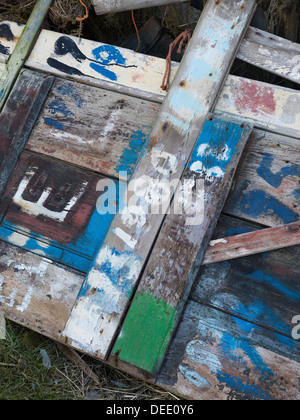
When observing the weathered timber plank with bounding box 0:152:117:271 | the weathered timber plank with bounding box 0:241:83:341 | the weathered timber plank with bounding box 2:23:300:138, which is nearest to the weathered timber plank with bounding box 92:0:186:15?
the weathered timber plank with bounding box 2:23:300:138

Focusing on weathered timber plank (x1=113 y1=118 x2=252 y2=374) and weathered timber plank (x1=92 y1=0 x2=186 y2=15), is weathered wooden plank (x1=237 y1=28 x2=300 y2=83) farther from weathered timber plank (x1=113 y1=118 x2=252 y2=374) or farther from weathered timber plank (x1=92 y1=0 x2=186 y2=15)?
weathered timber plank (x1=92 y1=0 x2=186 y2=15)

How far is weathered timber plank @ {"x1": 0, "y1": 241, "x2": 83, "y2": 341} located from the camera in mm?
2012

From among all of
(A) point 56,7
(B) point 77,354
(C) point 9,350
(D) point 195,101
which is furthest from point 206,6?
(C) point 9,350

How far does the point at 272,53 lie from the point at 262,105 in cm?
29

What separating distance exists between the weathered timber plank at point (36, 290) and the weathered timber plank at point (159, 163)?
0.31 ft

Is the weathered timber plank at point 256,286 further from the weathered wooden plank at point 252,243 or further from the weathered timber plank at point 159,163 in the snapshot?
the weathered timber plank at point 159,163

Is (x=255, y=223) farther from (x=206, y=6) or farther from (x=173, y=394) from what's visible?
(x=206, y=6)

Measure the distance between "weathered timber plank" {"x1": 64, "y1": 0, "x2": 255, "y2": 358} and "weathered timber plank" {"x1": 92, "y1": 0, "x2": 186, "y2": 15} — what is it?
305 mm

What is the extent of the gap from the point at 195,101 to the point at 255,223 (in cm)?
71

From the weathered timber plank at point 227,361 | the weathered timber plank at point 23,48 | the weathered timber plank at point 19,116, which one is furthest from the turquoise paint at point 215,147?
the weathered timber plank at point 23,48

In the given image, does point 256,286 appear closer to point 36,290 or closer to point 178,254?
point 178,254

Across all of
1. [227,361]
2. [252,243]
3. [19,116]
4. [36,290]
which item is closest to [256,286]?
[252,243]

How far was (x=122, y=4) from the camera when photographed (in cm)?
223

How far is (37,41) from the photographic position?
2410 mm
